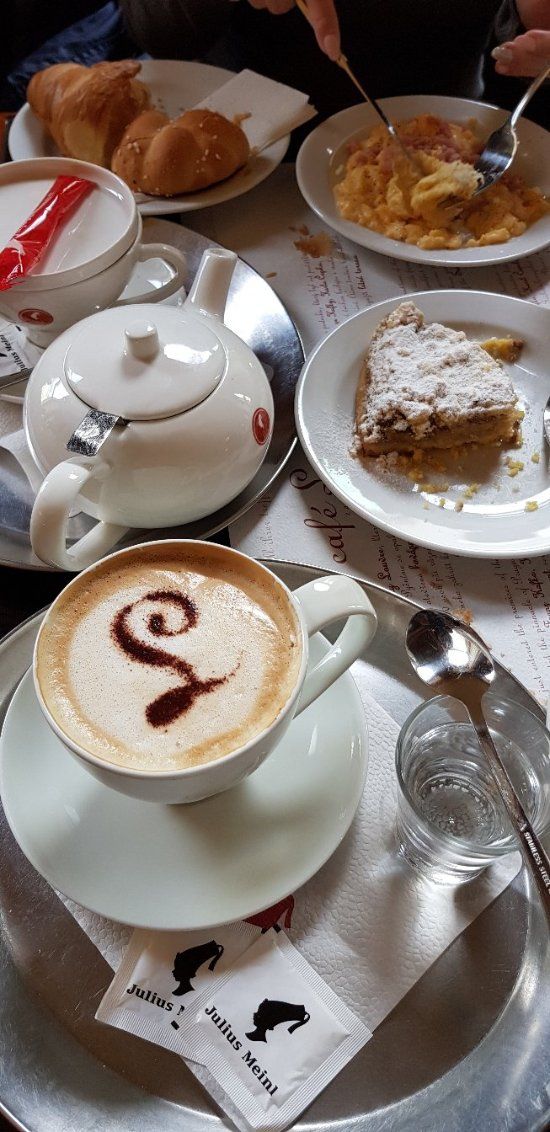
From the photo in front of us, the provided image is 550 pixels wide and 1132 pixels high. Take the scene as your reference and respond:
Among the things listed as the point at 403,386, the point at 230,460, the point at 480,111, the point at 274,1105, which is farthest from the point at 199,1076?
the point at 480,111

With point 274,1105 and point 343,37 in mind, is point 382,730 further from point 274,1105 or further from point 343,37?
point 343,37

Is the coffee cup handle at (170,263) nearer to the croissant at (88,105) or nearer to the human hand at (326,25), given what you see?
the croissant at (88,105)

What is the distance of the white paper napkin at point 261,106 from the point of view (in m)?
1.27

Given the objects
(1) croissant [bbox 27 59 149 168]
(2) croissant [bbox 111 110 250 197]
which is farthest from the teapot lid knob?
(1) croissant [bbox 27 59 149 168]

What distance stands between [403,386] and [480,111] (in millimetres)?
714

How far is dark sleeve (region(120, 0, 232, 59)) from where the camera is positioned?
1.45 meters

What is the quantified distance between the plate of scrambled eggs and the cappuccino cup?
2.42 feet

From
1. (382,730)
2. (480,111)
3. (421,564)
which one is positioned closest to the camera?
(382,730)

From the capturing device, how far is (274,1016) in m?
0.54

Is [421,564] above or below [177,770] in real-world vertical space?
below

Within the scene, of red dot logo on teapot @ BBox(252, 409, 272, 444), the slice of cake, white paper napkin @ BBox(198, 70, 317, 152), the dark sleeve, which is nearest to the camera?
red dot logo on teapot @ BBox(252, 409, 272, 444)

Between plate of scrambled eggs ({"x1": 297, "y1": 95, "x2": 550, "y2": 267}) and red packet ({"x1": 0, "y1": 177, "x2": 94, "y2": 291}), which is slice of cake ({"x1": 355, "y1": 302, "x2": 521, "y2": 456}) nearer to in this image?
plate of scrambled eggs ({"x1": 297, "y1": 95, "x2": 550, "y2": 267})

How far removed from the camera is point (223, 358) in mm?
778

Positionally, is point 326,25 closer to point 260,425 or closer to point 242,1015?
point 260,425
